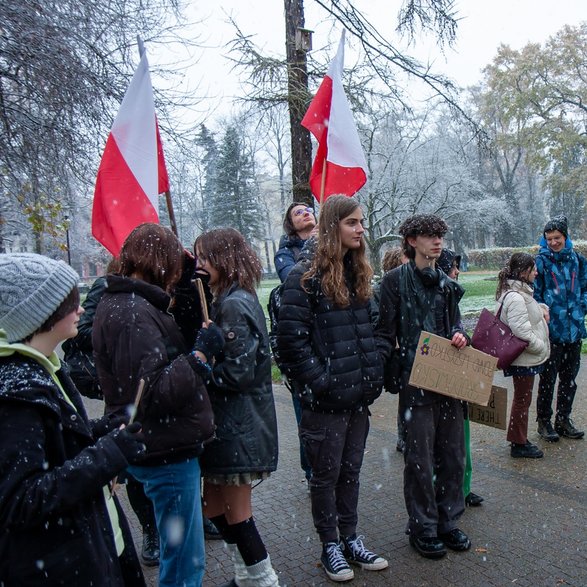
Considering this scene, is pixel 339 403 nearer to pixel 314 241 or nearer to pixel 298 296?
pixel 298 296

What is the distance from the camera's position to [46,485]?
5.74 feet

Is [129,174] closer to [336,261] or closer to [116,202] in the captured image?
[116,202]

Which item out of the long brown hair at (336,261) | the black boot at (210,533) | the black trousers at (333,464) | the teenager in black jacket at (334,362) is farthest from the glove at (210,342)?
the black boot at (210,533)

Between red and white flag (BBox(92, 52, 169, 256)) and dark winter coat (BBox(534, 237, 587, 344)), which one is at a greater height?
red and white flag (BBox(92, 52, 169, 256))

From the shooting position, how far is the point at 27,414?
5.80ft

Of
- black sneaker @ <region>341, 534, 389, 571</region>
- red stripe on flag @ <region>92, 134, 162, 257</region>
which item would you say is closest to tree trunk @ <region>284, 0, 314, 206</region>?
red stripe on flag @ <region>92, 134, 162, 257</region>

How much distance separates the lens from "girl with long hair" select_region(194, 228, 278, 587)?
2.93 m

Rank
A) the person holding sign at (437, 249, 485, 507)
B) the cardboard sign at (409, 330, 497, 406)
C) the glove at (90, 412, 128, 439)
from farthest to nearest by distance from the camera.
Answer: the person holding sign at (437, 249, 485, 507) < the cardboard sign at (409, 330, 497, 406) < the glove at (90, 412, 128, 439)

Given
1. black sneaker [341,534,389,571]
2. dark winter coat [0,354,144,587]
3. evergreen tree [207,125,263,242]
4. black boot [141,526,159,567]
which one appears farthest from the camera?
evergreen tree [207,125,263,242]

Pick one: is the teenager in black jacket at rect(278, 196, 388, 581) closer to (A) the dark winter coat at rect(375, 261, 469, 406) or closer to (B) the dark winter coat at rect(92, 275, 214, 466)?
(A) the dark winter coat at rect(375, 261, 469, 406)

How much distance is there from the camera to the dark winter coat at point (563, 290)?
5605mm

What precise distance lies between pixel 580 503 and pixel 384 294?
81.1 inches

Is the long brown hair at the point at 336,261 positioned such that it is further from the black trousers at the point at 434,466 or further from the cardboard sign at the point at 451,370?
the black trousers at the point at 434,466

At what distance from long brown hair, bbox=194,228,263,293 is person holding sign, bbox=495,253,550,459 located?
9.29 feet
